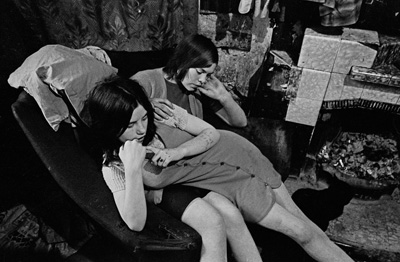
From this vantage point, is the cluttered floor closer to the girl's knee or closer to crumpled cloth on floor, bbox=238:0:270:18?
the girl's knee

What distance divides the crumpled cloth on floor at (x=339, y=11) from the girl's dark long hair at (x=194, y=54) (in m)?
0.66

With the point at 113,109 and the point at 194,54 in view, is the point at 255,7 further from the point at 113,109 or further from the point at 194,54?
the point at 113,109

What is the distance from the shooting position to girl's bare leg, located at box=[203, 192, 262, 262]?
1758 millimetres

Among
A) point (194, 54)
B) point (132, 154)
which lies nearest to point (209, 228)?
point (132, 154)

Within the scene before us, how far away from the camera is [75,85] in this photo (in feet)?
5.81

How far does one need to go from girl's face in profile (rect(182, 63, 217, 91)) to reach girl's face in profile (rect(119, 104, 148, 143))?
458 mm

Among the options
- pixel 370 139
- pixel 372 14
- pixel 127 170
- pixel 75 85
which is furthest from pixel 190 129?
A: pixel 370 139

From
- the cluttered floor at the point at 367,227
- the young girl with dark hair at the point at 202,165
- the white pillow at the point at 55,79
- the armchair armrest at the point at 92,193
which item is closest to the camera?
the armchair armrest at the point at 92,193

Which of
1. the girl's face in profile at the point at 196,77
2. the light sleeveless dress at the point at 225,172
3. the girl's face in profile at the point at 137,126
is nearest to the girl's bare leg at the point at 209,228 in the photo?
the light sleeveless dress at the point at 225,172

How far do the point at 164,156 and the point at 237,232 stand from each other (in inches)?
21.6

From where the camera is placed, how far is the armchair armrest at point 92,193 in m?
1.50

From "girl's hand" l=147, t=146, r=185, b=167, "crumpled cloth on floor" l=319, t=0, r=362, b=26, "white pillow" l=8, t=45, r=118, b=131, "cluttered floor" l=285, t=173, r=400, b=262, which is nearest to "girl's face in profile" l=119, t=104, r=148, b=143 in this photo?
"girl's hand" l=147, t=146, r=185, b=167

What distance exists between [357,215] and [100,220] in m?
2.00

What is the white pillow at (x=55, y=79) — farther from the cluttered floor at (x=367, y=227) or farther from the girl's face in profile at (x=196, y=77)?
the cluttered floor at (x=367, y=227)
